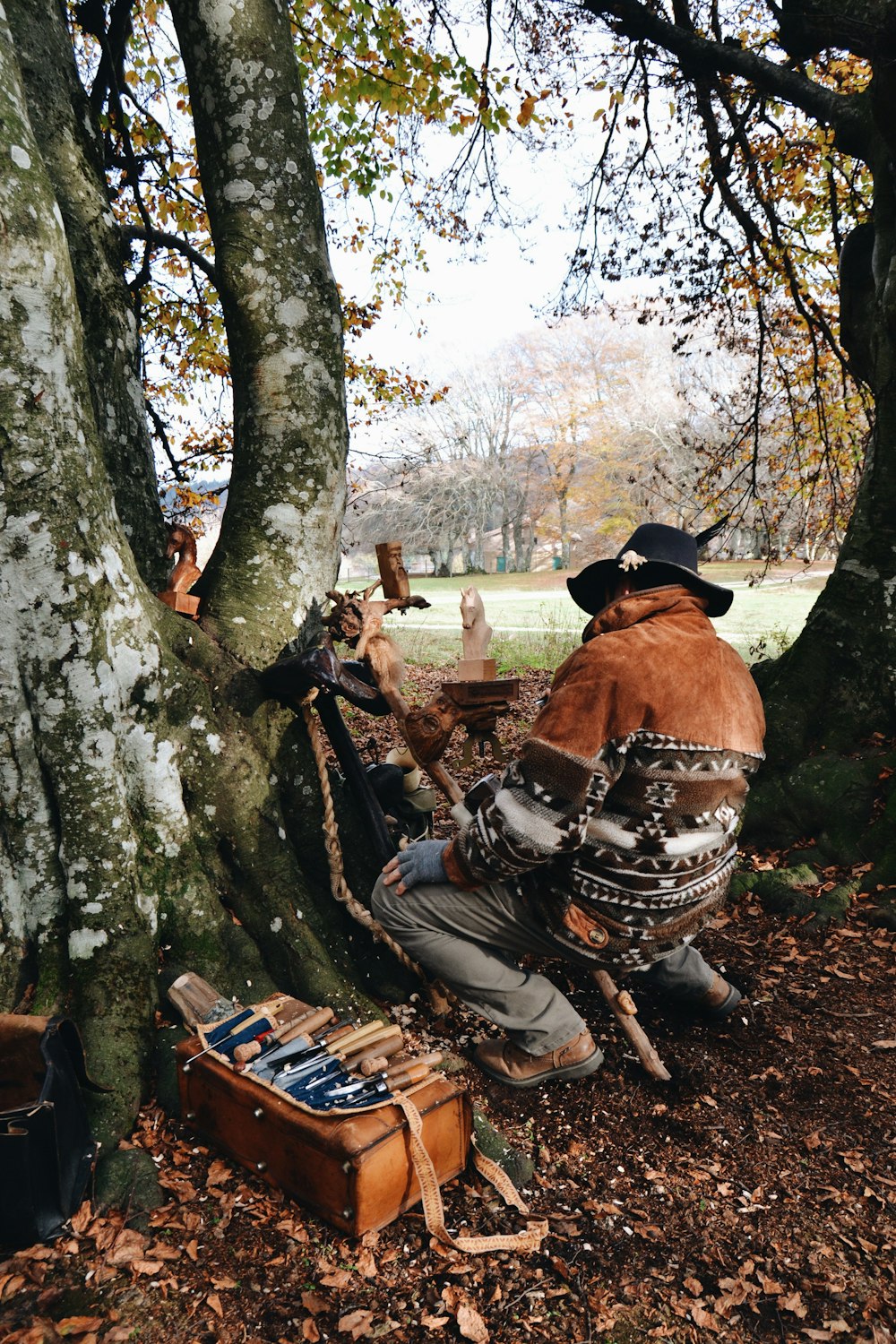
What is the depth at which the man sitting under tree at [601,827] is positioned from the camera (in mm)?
2473

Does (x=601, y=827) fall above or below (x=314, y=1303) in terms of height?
above

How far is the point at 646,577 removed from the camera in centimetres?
276

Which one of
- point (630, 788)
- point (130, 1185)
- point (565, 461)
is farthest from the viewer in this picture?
point (565, 461)

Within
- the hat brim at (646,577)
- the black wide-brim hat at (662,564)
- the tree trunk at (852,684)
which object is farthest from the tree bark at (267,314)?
the tree trunk at (852,684)

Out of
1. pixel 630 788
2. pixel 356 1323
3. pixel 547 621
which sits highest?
pixel 630 788

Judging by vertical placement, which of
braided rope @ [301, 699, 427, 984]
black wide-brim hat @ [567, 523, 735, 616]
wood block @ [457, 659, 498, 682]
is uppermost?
black wide-brim hat @ [567, 523, 735, 616]

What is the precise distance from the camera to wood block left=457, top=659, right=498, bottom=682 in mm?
2832

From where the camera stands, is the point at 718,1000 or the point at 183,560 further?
the point at 183,560

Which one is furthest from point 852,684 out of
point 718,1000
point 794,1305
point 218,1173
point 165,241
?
point 165,241

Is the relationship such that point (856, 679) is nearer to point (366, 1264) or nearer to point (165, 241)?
point (366, 1264)

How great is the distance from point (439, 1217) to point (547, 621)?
14920mm

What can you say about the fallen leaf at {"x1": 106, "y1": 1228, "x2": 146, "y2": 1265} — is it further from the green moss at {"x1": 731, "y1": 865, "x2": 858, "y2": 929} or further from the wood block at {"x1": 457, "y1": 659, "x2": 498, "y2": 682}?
the green moss at {"x1": 731, "y1": 865, "x2": 858, "y2": 929}

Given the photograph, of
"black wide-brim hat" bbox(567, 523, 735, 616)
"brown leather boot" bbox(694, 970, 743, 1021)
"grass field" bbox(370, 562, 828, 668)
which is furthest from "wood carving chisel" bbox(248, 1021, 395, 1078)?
A: "grass field" bbox(370, 562, 828, 668)

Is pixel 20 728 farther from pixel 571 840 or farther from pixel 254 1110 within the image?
pixel 571 840
